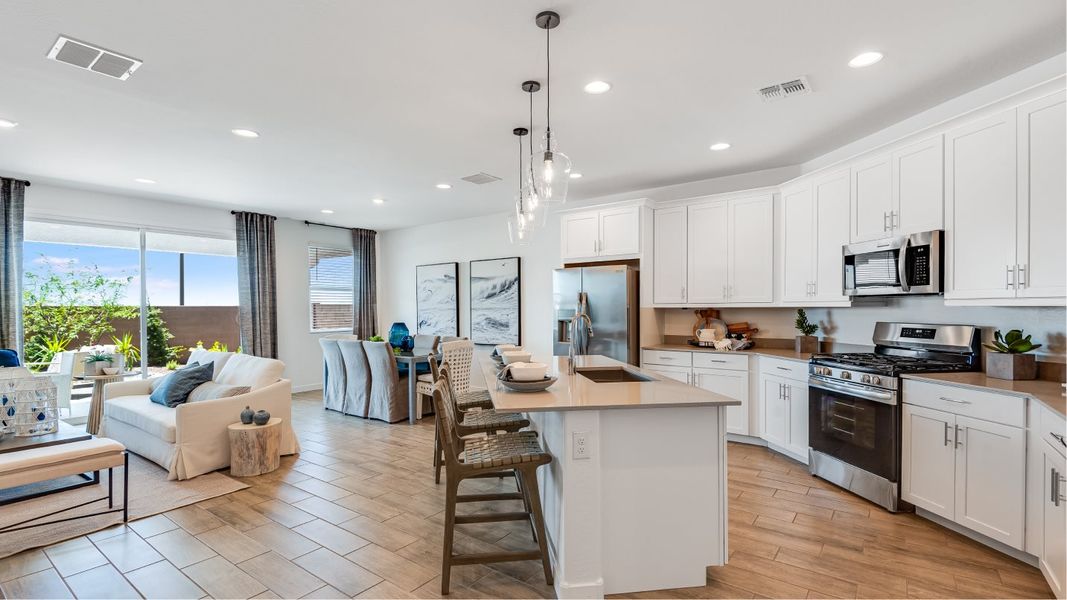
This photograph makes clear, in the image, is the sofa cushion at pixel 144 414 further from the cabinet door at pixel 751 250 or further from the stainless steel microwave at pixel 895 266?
the stainless steel microwave at pixel 895 266

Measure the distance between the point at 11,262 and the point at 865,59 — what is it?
7.34 m

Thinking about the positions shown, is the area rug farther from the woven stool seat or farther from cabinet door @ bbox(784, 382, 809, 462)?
cabinet door @ bbox(784, 382, 809, 462)

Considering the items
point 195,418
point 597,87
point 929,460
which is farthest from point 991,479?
point 195,418

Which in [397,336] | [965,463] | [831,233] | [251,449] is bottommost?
[251,449]

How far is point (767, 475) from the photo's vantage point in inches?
148

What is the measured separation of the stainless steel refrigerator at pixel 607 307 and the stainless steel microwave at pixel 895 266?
1918mm

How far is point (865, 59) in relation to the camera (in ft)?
8.77

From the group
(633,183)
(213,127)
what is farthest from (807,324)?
(213,127)

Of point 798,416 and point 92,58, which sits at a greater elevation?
point 92,58

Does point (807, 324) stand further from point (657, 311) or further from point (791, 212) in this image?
point (657, 311)

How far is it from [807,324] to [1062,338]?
1828 millimetres

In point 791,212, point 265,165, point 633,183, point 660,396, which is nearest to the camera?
point 660,396

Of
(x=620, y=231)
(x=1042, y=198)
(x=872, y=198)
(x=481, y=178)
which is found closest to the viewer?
(x=1042, y=198)

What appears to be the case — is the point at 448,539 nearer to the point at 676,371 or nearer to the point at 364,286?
the point at 676,371
